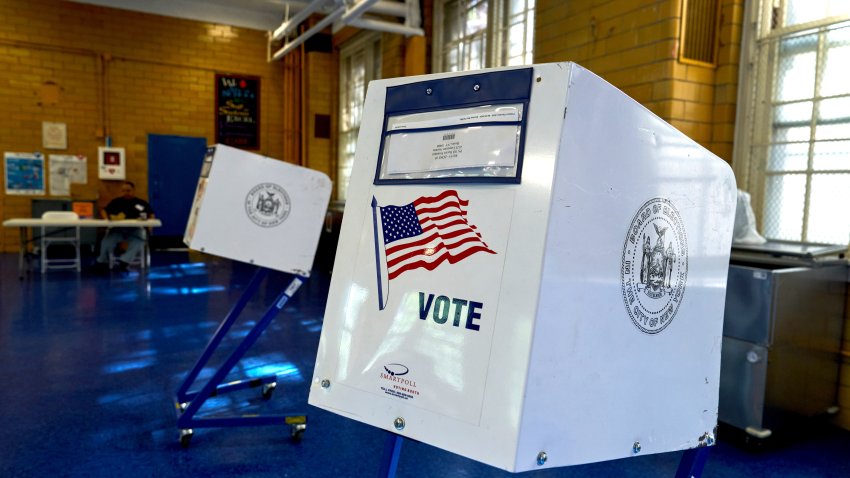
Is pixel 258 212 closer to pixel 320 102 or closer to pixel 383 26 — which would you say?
pixel 383 26

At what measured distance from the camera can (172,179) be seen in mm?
9219

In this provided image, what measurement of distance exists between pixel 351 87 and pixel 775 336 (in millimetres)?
7490

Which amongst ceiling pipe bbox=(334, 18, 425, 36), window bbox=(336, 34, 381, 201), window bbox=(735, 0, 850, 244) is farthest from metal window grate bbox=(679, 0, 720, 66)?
window bbox=(336, 34, 381, 201)

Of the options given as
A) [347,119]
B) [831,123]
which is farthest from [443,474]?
[347,119]

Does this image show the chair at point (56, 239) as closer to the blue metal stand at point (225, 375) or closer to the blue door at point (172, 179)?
the blue door at point (172, 179)

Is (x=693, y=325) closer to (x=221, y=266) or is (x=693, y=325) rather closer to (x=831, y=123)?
(x=831, y=123)

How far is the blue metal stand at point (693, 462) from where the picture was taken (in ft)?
3.26

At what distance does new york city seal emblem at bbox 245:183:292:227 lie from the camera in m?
2.30

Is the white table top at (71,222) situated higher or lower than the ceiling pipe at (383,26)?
lower

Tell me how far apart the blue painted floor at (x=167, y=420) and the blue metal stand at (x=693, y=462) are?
134 centimetres

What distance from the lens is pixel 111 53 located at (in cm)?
884

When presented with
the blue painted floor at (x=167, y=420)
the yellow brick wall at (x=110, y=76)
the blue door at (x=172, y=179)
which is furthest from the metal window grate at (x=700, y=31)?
the blue door at (x=172, y=179)

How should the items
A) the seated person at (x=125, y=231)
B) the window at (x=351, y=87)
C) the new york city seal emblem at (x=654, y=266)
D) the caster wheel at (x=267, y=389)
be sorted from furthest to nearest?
the window at (x=351, y=87)
the seated person at (x=125, y=231)
the caster wheel at (x=267, y=389)
the new york city seal emblem at (x=654, y=266)

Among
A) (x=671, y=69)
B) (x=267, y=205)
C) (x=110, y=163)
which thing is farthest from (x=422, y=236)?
(x=110, y=163)
